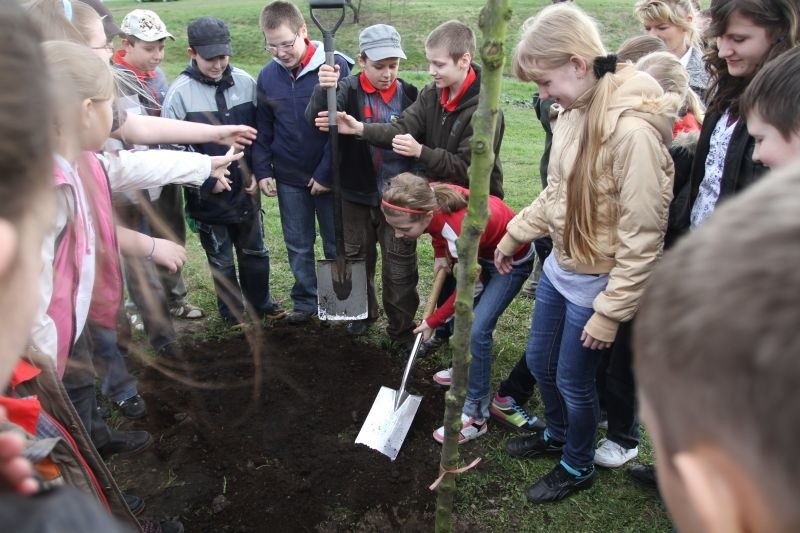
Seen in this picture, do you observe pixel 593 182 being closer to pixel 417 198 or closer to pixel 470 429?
pixel 417 198

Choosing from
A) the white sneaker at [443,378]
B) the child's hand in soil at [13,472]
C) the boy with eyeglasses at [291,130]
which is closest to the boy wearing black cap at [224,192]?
the boy with eyeglasses at [291,130]

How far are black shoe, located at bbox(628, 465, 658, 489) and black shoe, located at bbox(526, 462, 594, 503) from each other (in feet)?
A: 0.78

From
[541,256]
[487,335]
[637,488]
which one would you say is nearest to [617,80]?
[487,335]

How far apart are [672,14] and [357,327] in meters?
3.03

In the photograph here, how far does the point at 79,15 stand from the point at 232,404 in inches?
94.0

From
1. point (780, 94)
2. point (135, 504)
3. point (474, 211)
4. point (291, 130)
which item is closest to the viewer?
point (474, 211)

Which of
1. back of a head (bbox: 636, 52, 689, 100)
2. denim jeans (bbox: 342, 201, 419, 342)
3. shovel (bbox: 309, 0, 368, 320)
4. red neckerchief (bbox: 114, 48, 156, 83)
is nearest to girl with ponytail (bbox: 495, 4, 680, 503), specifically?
back of a head (bbox: 636, 52, 689, 100)

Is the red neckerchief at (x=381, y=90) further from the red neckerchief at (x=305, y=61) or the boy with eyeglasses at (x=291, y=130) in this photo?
the red neckerchief at (x=305, y=61)

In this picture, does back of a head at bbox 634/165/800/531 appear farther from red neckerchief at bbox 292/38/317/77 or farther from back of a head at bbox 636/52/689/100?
red neckerchief at bbox 292/38/317/77

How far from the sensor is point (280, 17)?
4.00 m

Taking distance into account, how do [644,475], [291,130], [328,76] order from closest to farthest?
[644,475] → [328,76] → [291,130]

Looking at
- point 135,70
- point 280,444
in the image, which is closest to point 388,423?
point 280,444

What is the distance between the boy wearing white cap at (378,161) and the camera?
3891mm

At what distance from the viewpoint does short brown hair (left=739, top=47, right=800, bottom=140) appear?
1.91m
